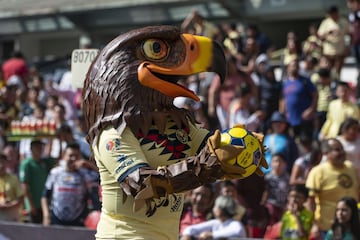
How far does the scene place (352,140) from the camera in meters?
8.95

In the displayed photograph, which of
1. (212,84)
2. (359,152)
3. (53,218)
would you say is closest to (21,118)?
(212,84)

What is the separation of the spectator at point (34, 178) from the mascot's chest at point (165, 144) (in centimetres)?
567

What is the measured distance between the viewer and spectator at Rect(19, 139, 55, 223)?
9.94m

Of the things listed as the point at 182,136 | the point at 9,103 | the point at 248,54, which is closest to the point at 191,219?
the point at 182,136

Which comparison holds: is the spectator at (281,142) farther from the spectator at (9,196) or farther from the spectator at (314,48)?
the spectator at (314,48)

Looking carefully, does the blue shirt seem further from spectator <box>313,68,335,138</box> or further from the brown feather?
the brown feather

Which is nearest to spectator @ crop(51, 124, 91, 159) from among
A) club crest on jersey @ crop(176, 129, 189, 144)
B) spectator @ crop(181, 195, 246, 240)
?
spectator @ crop(181, 195, 246, 240)

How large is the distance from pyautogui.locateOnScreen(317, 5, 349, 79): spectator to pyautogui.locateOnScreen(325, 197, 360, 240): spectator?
5082 mm

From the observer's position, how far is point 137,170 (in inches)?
166

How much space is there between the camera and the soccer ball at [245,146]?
163 inches

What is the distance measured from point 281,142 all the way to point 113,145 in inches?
217

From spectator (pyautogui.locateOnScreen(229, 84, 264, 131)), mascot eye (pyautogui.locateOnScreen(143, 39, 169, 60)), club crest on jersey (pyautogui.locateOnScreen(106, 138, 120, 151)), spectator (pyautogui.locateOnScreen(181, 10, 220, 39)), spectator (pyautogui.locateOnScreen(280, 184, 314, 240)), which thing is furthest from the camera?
spectator (pyautogui.locateOnScreen(181, 10, 220, 39))

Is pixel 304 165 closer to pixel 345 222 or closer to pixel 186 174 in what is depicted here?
pixel 345 222

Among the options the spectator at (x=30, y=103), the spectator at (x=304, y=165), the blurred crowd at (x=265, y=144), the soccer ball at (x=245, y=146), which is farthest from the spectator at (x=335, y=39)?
the soccer ball at (x=245, y=146)
